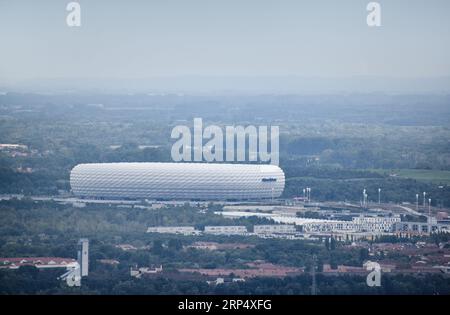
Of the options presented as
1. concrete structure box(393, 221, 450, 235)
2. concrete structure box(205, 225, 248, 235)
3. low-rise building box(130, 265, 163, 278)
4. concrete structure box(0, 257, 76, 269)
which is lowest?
concrete structure box(393, 221, 450, 235)

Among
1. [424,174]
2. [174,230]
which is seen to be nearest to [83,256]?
[174,230]

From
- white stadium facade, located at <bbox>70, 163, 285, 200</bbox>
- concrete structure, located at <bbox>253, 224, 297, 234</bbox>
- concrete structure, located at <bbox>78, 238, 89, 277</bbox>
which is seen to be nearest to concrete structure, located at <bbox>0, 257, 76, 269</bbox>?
concrete structure, located at <bbox>78, 238, 89, 277</bbox>

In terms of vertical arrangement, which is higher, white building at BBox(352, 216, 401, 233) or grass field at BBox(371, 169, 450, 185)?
grass field at BBox(371, 169, 450, 185)

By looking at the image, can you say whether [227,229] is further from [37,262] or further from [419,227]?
[37,262]

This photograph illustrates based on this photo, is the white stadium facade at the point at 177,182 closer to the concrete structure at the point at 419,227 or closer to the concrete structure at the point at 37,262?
the concrete structure at the point at 419,227

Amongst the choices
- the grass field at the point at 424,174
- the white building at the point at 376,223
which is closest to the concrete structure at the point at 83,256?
the white building at the point at 376,223

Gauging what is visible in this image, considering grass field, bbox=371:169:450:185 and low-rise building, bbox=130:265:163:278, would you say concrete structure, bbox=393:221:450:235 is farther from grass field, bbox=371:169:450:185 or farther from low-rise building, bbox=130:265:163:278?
grass field, bbox=371:169:450:185

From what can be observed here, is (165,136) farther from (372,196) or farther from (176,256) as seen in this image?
(176,256)
